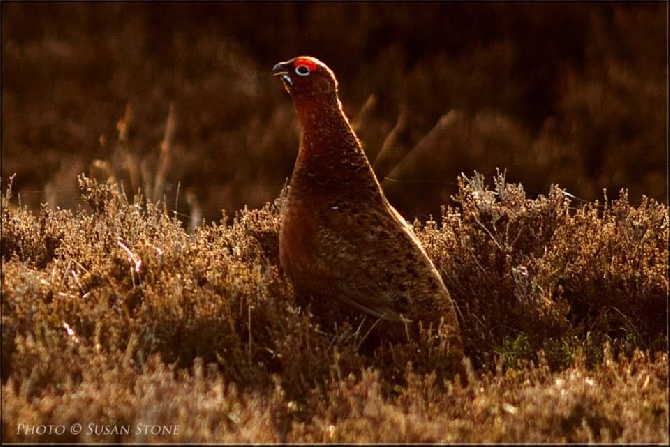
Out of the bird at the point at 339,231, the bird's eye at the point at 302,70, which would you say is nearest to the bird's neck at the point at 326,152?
the bird at the point at 339,231

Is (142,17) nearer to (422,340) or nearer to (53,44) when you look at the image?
(53,44)

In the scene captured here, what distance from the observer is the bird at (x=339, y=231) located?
432cm

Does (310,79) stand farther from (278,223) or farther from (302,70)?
(278,223)

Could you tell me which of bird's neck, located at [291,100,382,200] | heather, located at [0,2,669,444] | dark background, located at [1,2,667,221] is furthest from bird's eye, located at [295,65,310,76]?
dark background, located at [1,2,667,221]

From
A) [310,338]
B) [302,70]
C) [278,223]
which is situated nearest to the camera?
[310,338]

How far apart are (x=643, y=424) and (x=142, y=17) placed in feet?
24.9

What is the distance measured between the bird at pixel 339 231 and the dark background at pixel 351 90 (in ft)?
10.4

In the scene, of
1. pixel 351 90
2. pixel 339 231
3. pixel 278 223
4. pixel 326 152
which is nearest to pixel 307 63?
pixel 326 152

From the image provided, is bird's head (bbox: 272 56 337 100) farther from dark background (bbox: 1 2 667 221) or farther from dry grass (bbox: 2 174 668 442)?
dark background (bbox: 1 2 667 221)

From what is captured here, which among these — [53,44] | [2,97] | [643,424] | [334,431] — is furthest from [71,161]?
[643,424]

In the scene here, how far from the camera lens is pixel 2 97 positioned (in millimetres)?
9094

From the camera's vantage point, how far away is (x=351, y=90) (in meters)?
9.02

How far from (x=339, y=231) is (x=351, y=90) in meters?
4.84

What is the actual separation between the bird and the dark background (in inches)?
124
